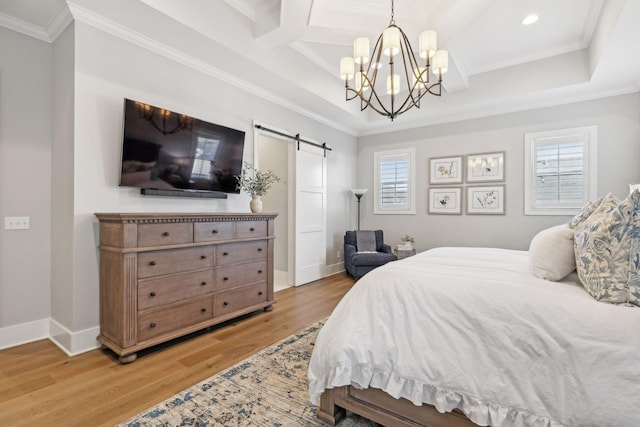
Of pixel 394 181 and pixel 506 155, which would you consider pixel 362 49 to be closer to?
pixel 506 155

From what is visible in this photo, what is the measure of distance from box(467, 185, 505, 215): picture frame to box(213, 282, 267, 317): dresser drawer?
3.50m

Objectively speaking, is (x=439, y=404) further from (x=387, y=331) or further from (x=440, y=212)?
(x=440, y=212)

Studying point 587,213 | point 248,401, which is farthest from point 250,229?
point 587,213

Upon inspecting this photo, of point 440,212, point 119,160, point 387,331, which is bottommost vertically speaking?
point 387,331

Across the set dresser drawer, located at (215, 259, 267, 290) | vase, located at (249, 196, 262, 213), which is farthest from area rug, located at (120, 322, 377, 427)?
vase, located at (249, 196, 262, 213)

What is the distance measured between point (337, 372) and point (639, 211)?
143 centimetres

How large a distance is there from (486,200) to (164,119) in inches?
178

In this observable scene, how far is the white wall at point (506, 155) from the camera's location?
13.0ft

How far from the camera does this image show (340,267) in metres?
5.71

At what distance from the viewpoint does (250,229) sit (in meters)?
3.26

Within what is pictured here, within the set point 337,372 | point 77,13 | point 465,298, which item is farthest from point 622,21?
point 77,13

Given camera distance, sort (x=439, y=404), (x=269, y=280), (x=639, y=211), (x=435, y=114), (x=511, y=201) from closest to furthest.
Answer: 1. (x=639, y=211)
2. (x=439, y=404)
3. (x=269, y=280)
4. (x=511, y=201)
5. (x=435, y=114)

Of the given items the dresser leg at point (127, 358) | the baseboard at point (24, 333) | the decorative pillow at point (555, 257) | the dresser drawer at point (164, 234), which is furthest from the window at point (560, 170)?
the baseboard at point (24, 333)

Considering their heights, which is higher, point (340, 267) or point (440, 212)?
point (440, 212)
